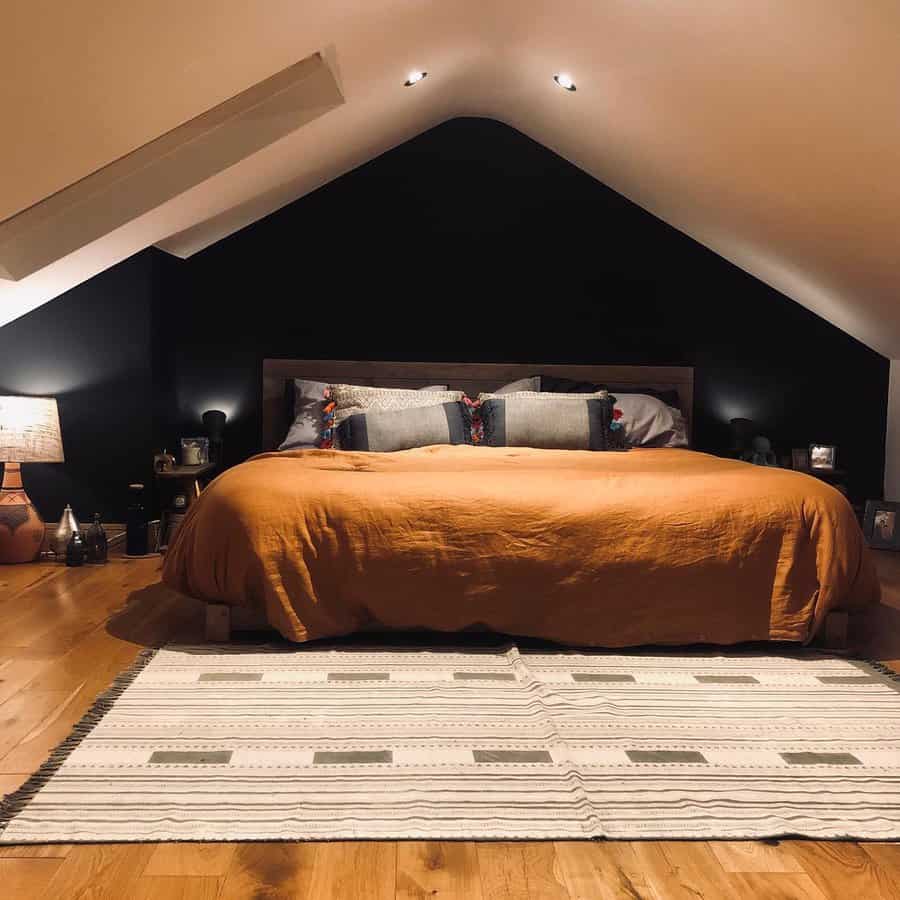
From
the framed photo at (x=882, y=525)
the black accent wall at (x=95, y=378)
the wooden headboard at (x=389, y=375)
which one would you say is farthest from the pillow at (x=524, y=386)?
the framed photo at (x=882, y=525)

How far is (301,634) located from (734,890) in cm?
165

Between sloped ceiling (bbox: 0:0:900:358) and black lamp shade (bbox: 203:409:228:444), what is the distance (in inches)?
34.3

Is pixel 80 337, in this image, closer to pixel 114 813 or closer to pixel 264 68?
pixel 264 68

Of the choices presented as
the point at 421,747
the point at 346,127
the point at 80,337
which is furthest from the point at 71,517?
the point at 421,747

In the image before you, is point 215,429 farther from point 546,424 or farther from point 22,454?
point 546,424

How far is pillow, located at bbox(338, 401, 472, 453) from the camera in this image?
4.35 meters

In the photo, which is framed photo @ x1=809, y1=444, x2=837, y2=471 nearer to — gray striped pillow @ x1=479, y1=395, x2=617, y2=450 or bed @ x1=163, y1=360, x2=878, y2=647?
gray striped pillow @ x1=479, y1=395, x2=617, y2=450

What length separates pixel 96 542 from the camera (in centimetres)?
439

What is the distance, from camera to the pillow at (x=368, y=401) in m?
4.61

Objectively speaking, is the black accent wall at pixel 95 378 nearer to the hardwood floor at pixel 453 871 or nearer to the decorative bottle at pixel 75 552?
the decorative bottle at pixel 75 552

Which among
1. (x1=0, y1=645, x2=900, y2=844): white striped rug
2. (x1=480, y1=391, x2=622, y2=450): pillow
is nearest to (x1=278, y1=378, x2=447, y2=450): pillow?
(x1=480, y1=391, x2=622, y2=450): pillow

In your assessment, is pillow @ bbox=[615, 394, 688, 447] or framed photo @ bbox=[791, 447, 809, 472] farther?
framed photo @ bbox=[791, 447, 809, 472]

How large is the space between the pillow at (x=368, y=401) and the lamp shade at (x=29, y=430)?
1217 millimetres

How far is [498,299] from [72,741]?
372 centimetres
